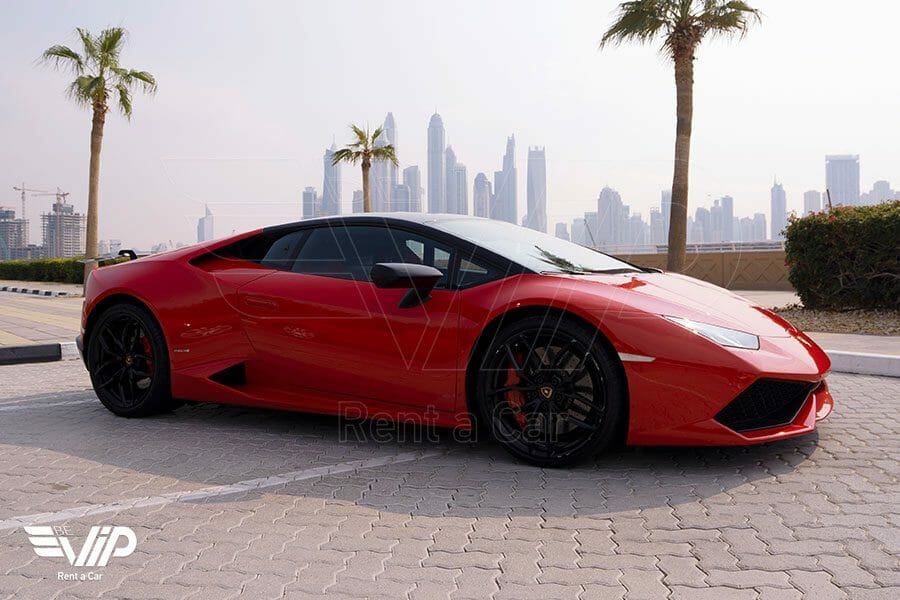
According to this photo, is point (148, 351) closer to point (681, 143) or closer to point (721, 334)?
point (721, 334)

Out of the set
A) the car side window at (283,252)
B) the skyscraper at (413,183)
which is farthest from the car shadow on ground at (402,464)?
the skyscraper at (413,183)

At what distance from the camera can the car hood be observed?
3.81 m

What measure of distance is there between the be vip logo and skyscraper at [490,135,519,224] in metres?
3.23

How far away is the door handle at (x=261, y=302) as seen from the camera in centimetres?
454

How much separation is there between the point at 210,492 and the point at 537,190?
3959mm

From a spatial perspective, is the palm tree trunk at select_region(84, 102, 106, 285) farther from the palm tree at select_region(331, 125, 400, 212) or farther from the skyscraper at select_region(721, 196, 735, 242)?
the skyscraper at select_region(721, 196, 735, 242)

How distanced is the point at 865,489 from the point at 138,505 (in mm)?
3149

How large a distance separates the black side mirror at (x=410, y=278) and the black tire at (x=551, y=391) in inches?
17.3

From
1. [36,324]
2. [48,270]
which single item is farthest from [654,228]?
[48,270]

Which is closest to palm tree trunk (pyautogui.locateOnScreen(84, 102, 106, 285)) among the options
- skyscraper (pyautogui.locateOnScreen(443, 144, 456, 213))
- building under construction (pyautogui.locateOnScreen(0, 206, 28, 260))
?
skyscraper (pyautogui.locateOnScreen(443, 144, 456, 213))

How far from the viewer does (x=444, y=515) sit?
3.24 meters

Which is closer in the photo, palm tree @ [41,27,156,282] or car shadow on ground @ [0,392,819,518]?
car shadow on ground @ [0,392,819,518]

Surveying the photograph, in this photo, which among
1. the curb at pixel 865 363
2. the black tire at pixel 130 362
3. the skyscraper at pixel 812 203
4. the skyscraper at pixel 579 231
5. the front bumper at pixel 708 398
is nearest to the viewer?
the front bumper at pixel 708 398

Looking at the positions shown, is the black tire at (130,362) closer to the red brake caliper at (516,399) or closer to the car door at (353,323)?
the car door at (353,323)
